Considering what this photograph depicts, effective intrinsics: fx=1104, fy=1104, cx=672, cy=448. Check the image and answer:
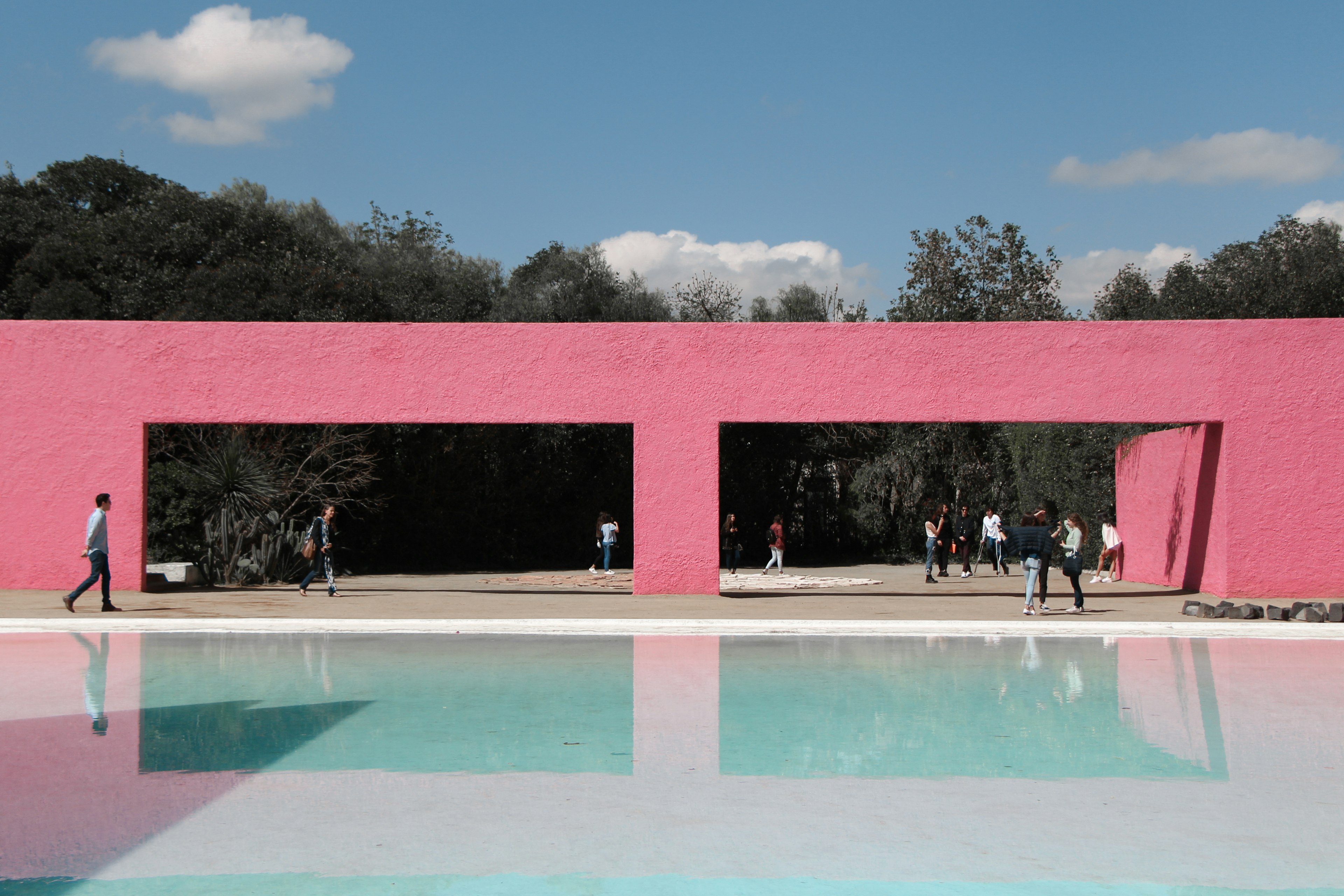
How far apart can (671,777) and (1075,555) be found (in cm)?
1043

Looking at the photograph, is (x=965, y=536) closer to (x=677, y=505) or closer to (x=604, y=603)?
(x=677, y=505)

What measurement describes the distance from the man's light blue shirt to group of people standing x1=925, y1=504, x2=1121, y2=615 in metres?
11.6

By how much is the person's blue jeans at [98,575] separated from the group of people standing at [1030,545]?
11589 millimetres

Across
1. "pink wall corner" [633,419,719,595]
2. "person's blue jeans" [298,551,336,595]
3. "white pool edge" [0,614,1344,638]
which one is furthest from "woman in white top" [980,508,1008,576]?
"person's blue jeans" [298,551,336,595]

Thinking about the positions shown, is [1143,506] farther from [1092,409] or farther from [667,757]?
[667,757]

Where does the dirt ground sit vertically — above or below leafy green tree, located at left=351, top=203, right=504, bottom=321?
below

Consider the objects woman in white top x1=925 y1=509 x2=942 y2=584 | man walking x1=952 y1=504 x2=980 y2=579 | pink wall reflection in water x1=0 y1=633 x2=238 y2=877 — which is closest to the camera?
pink wall reflection in water x1=0 y1=633 x2=238 y2=877

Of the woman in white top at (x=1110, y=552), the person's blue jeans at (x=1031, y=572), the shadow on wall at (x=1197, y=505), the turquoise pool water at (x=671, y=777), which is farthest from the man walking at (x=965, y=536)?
the turquoise pool water at (x=671, y=777)

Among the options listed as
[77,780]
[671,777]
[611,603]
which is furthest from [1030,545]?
[77,780]

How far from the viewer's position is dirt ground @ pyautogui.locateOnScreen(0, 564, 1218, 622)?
1455 centimetres

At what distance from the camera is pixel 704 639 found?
497 inches

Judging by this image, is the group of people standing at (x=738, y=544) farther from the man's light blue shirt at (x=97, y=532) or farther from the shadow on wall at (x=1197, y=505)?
the man's light blue shirt at (x=97, y=532)

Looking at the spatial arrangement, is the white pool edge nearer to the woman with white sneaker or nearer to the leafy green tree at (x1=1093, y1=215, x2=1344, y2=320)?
the woman with white sneaker

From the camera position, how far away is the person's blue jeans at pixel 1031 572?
47.6 ft
